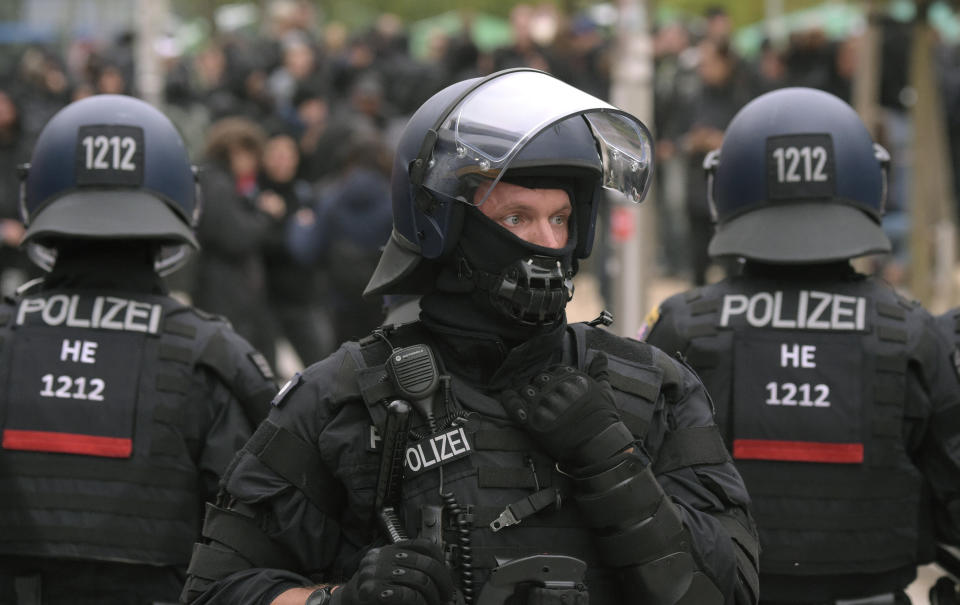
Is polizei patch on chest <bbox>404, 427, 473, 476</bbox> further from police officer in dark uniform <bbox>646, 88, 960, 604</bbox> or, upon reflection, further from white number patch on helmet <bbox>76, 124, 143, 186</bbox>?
white number patch on helmet <bbox>76, 124, 143, 186</bbox>

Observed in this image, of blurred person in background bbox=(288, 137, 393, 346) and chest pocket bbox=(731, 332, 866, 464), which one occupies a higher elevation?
chest pocket bbox=(731, 332, 866, 464)

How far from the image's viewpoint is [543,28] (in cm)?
1443

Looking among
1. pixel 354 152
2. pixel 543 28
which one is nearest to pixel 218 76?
pixel 543 28

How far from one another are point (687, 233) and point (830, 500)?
31.0 ft

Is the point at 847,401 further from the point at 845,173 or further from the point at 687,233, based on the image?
the point at 687,233

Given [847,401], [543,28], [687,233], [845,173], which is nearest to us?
[847,401]

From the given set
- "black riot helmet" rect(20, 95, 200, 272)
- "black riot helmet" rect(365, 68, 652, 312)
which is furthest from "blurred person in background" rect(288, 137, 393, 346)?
"black riot helmet" rect(365, 68, 652, 312)

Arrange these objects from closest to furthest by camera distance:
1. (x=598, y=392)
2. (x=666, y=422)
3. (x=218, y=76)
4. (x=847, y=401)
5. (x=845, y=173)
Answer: (x=598, y=392) < (x=666, y=422) < (x=847, y=401) < (x=845, y=173) < (x=218, y=76)

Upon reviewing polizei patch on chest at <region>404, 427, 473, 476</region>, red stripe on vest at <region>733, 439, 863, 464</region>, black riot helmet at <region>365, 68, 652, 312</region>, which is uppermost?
black riot helmet at <region>365, 68, 652, 312</region>

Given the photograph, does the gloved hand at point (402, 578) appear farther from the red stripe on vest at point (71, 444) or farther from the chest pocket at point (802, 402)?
the chest pocket at point (802, 402)

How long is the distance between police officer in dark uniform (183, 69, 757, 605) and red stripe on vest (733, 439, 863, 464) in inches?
36.6

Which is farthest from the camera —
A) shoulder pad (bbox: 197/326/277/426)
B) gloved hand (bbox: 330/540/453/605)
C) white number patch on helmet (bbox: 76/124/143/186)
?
white number patch on helmet (bbox: 76/124/143/186)

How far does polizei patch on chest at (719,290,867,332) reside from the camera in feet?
13.2

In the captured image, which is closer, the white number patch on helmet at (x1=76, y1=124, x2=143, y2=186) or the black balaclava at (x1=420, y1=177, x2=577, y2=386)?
the black balaclava at (x1=420, y1=177, x2=577, y2=386)
